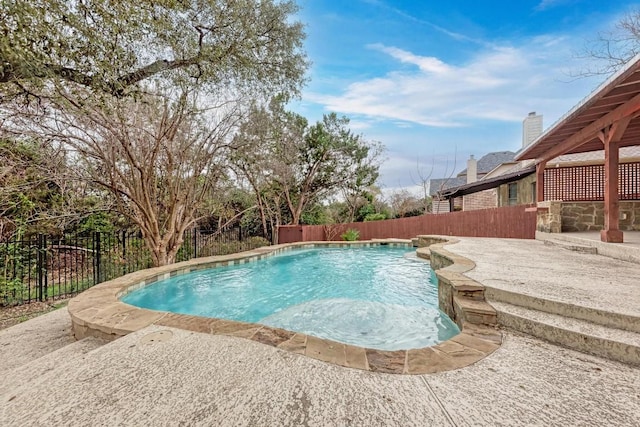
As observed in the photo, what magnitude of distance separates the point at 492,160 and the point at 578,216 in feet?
49.2

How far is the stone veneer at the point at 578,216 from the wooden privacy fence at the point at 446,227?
0.64 m

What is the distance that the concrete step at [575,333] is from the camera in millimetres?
1837

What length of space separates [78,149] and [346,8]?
310 inches

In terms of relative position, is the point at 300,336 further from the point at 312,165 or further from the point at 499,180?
the point at 312,165

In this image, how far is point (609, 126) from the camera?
473 centimetres

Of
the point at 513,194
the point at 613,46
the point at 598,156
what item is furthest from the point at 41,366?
the point at 513,194

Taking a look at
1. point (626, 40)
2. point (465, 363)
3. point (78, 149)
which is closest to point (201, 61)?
point (78, 149)

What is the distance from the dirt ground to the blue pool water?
4.51 feet

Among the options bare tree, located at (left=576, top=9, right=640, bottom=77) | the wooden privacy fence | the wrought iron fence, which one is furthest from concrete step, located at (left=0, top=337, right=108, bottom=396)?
bare tree, located at (left=576, top=9, right=640, bottom=77)

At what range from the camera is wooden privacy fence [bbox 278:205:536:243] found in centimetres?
866

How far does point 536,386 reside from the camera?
1.51 m

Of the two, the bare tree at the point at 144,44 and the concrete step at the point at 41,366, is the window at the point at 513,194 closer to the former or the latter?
the bare tree at the point at 144,44

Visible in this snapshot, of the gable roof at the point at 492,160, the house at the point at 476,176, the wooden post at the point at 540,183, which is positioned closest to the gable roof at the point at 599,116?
the wooden post at the point at 540,183

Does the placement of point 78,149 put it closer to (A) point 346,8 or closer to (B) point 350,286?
(B) point 350,286
